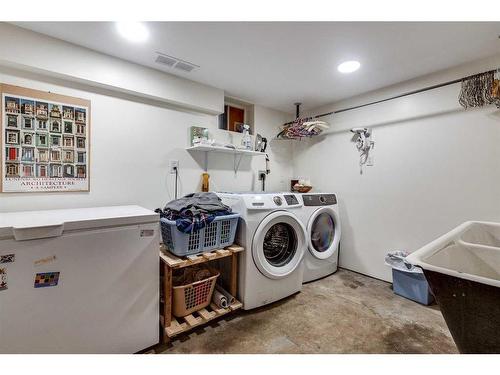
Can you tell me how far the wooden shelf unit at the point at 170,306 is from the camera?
1.54 meters

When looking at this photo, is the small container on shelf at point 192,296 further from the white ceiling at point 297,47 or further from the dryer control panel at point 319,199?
the white ceiling at point 297,47

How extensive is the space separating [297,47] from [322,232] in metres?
1.91

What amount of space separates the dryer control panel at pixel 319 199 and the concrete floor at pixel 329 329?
3.04 ft

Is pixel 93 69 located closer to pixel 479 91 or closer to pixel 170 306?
pixel 170 306

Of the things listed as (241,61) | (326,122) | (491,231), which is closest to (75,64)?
(241,61)

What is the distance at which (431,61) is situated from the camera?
1.94 meters

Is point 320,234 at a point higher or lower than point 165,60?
lower

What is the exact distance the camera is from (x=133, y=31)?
158 cm

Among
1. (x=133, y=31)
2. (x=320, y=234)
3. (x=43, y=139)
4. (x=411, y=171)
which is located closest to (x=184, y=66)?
(x=133, y=31)

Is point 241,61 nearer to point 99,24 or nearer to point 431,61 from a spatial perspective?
point 99,24

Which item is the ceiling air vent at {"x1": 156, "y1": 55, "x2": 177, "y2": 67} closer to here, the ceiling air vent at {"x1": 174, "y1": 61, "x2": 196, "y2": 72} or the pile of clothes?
the ceiling air vent at {"x1": 174, "y1": 61, "x2": 196, "y2": 72}

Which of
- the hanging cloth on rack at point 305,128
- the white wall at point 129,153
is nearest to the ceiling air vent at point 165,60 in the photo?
the white wall at point 129,153

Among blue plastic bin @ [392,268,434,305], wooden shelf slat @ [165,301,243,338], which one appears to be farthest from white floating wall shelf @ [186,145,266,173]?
blue plastic bin @ [392,268,434,305]
